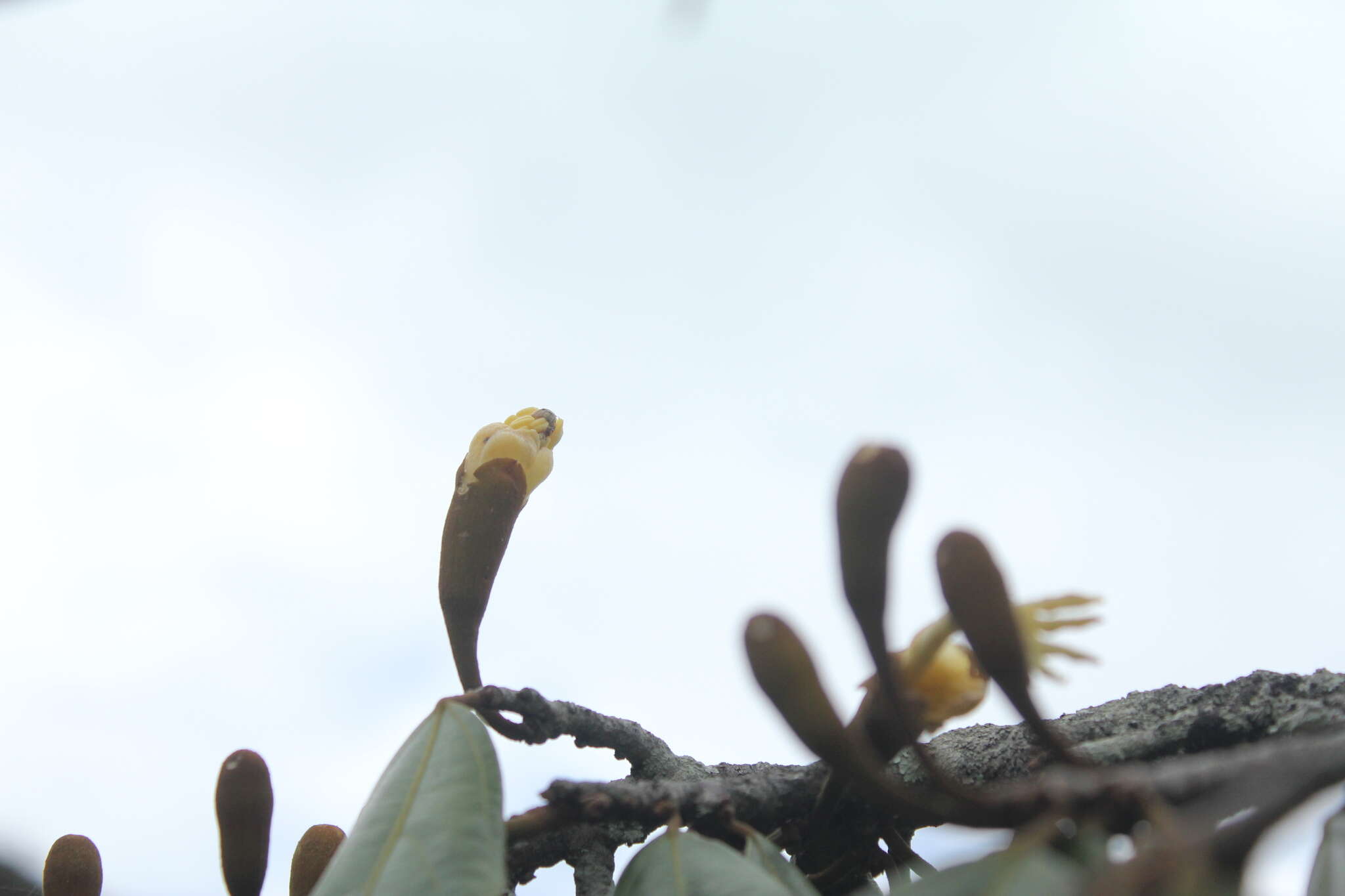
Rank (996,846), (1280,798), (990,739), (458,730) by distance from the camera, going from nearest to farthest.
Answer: (1280,798) → (996,846) → (458,730) → (990,739)

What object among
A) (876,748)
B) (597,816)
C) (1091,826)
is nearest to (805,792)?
(876,748)

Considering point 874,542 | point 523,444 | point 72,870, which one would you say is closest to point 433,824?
point 874,542

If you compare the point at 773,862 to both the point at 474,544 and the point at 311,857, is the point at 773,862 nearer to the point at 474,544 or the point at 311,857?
the point at 474,544

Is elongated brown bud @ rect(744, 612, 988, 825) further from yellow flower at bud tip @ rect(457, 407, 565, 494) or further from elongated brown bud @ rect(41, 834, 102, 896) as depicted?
elongated brown bud @ rect(41, 834, 102, 896)

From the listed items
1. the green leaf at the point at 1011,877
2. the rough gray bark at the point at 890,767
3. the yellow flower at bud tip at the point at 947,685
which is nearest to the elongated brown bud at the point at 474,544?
the rough gray bark at the point at 890,767

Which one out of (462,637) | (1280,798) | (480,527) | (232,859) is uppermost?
(480,527)

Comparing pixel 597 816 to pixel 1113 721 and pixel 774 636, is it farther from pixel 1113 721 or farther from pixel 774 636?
pixel 1113 721
